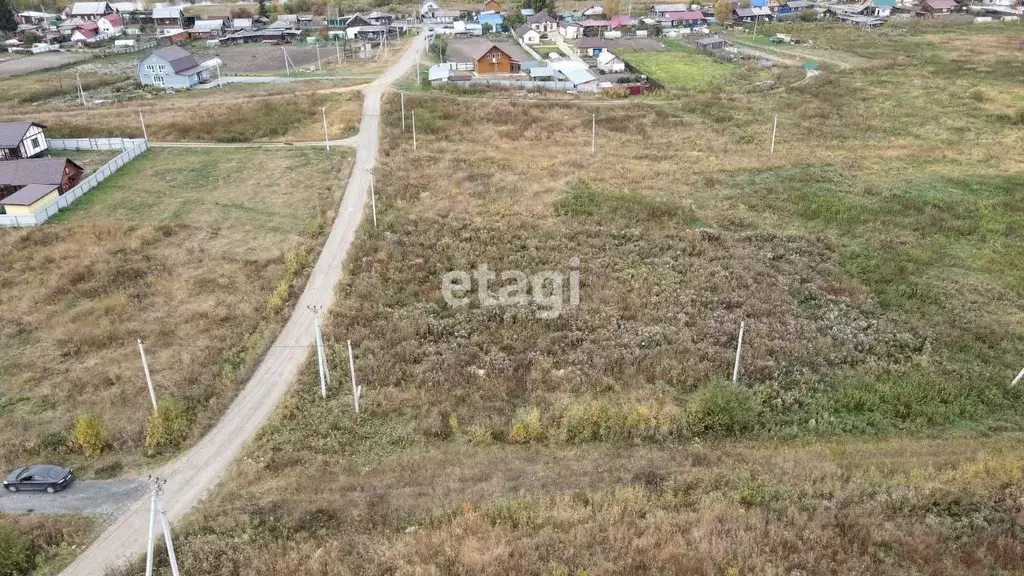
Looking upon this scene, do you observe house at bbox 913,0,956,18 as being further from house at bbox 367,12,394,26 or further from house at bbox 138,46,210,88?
house at bbox 138,46,210,88

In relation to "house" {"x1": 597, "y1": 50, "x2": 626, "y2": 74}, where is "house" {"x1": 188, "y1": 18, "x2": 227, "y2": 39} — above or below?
above

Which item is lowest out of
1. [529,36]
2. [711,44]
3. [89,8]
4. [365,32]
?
[711,44]

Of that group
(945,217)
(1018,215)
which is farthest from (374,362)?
(1018,215)

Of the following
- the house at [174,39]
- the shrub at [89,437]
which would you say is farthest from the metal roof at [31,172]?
the house at [174,39]

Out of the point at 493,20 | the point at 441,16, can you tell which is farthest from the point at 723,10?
the point at 441,16

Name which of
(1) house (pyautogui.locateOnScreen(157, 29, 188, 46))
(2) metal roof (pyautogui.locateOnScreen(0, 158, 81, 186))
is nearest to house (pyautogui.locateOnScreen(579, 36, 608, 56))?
(2) metal roof (pyautogui.locateOnScreen(0, 158, 81, 186))

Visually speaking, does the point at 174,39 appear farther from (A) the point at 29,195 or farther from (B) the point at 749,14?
(B) the point at 749,14

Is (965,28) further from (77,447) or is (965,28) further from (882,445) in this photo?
(77,447)
